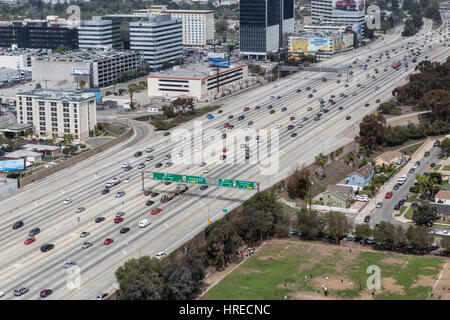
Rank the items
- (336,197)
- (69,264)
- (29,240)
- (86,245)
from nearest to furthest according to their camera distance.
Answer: (69,264) < (86,245) < (29,240) < (336,197)

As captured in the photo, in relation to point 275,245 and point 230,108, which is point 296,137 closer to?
point 230,108

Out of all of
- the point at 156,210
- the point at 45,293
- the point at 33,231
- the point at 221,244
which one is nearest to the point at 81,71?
the point at 156,210

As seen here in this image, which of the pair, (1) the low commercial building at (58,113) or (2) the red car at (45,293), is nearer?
(2) the red car at (45,293)

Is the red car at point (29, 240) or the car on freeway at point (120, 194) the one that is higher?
the car on freeway at point (120, 194)

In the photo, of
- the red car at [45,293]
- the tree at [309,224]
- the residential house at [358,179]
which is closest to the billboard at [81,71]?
the residential house at [358,179]

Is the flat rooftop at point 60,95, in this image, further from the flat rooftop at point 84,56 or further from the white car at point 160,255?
the white car at point 160,255

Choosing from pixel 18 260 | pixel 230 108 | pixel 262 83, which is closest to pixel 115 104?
pixel 230 108

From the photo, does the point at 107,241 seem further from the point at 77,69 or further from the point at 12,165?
the point at 77,69
